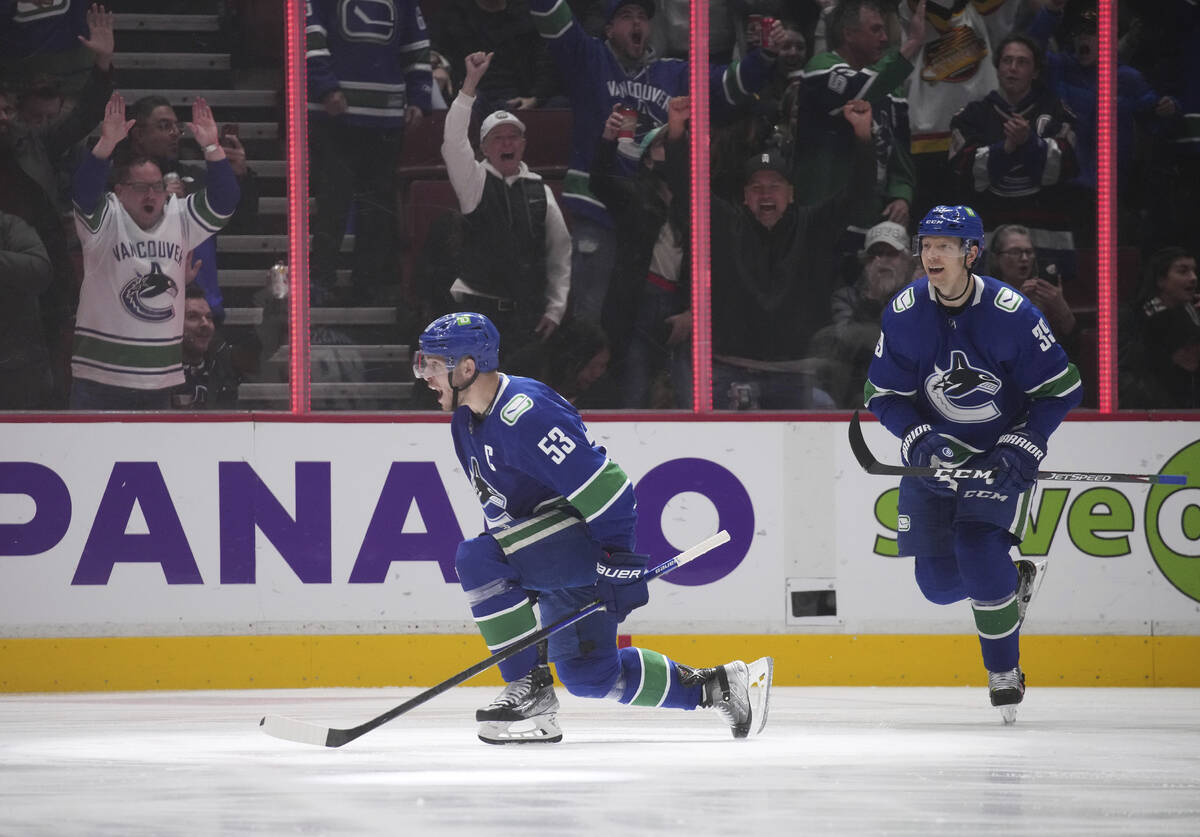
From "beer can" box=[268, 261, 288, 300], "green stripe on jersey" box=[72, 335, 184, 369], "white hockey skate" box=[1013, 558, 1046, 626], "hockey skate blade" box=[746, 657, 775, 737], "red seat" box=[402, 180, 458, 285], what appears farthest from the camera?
"red seat" box=[402, 180, 458, 285]

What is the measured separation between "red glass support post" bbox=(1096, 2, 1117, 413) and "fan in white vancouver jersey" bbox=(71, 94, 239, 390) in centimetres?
291

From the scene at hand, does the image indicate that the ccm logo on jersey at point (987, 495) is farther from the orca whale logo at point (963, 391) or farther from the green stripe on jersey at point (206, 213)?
the green stripe on jersey at point (206, 213)

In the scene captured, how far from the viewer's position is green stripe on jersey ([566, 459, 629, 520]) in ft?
12.6

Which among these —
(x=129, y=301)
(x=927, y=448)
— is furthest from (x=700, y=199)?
(x=129, y=301)

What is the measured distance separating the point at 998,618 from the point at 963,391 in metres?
0.58

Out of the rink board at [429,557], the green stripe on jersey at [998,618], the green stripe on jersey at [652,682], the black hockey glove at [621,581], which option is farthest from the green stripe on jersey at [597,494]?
the rink board at [429,557]

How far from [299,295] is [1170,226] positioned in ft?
9.59

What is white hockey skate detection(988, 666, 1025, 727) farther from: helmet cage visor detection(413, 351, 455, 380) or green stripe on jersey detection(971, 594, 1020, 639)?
helmet cage visor detection(413, 351, 455, 380)

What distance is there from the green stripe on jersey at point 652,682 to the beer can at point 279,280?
8.09ft

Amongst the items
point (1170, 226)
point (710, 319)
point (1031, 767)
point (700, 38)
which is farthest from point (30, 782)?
point (1170, 226)

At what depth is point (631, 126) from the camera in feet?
20.3

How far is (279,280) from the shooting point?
19.6 ft

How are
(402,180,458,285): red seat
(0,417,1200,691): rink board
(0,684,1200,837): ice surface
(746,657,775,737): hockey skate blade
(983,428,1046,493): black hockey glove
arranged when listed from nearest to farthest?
(0,684,1200,837): ice surface
(746,657,775,737): hockey skate blade
(983,428,1046,493): black hockey glove
(0,417,1200,691): rink board
(402,180,458,285): red seat

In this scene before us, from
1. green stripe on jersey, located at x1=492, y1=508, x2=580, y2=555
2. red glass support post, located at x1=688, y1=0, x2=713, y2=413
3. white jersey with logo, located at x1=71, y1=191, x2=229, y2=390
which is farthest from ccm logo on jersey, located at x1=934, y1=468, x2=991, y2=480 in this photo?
white jersey with logo, located at x1=71, y1=191, x2=229, y2=390
